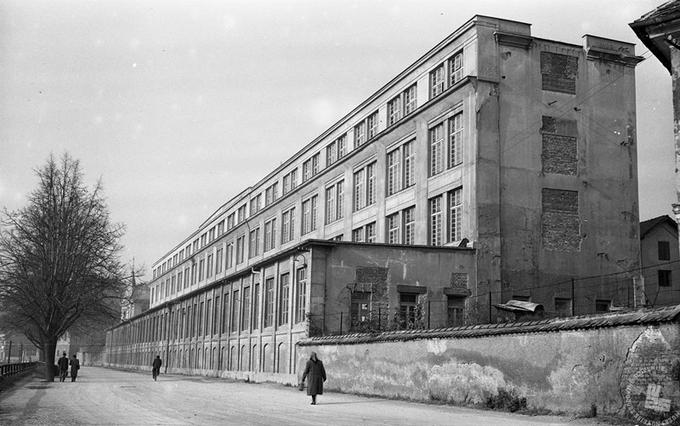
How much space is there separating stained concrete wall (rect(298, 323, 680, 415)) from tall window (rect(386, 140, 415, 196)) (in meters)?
17.2

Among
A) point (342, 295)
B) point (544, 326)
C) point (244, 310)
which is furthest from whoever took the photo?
point (244, 310)

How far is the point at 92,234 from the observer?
39.8 meters

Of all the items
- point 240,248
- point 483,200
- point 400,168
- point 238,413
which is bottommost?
point 238,413

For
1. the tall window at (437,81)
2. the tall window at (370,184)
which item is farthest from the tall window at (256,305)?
the tall window at (437,81)

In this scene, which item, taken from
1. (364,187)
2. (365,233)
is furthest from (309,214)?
(365,233)

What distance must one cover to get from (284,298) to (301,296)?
354cm

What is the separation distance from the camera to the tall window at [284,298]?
3912 cm

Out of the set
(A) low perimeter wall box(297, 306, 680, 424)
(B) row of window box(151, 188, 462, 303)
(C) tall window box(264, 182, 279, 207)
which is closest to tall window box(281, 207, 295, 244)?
(B) row of window box(151, 188, 462, 303)

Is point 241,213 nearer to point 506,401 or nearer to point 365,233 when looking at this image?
point 365,233

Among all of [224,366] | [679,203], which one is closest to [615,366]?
[679,203]

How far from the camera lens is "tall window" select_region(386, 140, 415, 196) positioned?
134ft

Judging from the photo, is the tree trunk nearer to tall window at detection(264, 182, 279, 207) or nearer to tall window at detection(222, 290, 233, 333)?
tall window at detection(222, 290, 233, 333)

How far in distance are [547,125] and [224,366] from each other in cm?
2778

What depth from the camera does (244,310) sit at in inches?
1885
